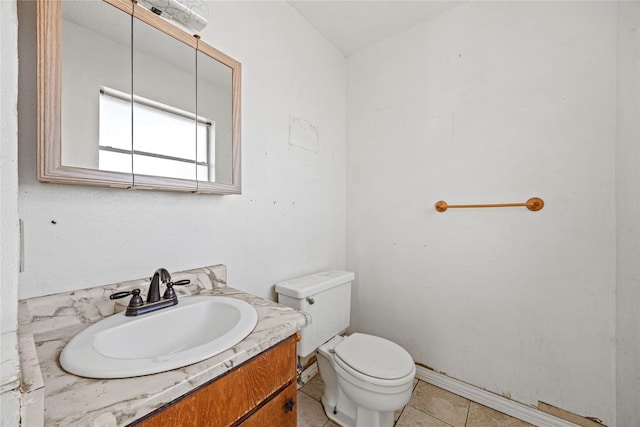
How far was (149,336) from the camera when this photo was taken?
0.80 meters

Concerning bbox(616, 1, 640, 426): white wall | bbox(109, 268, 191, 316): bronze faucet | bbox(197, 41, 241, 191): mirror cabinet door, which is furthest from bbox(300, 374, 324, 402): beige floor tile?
bbox(616, 1, 640, 426): white wall

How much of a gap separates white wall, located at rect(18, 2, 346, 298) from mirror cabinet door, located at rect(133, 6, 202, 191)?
4.1 inches

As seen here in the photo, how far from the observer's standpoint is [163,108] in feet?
3.20

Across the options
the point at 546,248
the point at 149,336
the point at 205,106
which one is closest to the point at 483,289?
the point at 546,248

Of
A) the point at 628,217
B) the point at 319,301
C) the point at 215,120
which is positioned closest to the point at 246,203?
the point at 215,120

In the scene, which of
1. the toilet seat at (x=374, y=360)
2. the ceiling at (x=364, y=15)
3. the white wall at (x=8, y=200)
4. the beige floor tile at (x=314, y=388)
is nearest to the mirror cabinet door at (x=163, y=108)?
the white wall at (x=8, y=200)

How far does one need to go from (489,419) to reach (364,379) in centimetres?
82

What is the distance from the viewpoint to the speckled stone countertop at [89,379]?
0.41 meters

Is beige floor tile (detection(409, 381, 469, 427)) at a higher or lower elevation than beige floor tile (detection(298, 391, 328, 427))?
lower

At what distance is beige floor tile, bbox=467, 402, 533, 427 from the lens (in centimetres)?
136

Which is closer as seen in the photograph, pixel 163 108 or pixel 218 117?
pixel 163 108

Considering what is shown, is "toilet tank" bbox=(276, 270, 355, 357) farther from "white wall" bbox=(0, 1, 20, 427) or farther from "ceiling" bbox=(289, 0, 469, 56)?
"ceiling" bbox=(289, 0, 469, 56)

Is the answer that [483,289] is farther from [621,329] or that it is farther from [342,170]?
[342,170]

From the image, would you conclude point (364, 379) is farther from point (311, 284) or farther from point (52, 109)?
point (52, 109)
